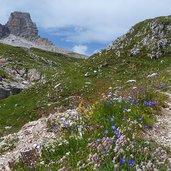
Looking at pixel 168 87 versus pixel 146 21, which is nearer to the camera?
pixel 168 87

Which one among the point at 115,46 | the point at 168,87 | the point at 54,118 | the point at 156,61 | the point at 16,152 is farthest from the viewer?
the point at 115,46

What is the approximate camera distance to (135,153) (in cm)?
777

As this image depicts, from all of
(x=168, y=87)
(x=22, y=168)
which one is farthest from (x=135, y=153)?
(x=168, y=87)

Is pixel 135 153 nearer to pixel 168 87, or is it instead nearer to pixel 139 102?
pixel 139 102

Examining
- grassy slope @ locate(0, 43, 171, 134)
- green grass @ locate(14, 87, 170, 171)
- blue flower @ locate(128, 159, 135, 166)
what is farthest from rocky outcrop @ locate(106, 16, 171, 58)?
blue flower @ locate(128, 159, 135, 166)

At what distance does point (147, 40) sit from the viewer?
42000 mm

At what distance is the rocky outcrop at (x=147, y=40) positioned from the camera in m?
39.7

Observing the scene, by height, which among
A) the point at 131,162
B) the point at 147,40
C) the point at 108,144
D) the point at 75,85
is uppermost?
the point at 147,40

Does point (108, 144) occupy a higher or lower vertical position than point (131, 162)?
higher

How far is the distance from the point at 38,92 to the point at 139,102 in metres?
27.3


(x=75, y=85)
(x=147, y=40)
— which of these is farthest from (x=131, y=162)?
(x=147, y=40)

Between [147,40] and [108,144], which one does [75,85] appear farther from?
[108,144]

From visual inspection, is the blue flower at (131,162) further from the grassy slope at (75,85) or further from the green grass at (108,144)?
the grassy slope at (75,85)

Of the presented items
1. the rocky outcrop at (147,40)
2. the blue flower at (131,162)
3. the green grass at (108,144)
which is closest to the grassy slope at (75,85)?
the rocky outcrop at (147,40)
